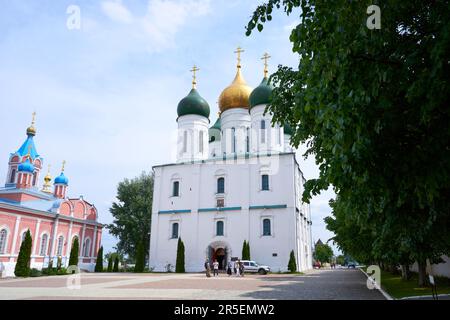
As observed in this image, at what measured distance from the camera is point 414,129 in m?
5.29

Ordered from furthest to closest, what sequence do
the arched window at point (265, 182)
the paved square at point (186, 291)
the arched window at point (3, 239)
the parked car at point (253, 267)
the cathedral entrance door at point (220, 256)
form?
the cathedral entrance door at point (220, 256) < the arched window at point (265, 182) < the arched window at point (3, 239) < the parked car at point (253, 267) < the paved square at point (186, 291)

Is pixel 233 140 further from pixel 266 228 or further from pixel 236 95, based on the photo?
Result: pixel 266 228

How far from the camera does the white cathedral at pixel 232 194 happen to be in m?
32.0

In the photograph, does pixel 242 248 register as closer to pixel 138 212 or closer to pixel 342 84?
pixel 138 212

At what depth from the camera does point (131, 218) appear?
4344 cm

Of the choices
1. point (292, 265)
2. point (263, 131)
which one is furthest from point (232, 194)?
point (292, 265)

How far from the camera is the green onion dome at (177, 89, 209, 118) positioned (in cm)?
3816

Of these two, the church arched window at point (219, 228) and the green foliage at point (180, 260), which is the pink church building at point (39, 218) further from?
the church arched window at point (219, 228)

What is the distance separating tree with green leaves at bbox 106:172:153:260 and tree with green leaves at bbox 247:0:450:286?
4008cm

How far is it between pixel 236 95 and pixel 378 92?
3529 cm

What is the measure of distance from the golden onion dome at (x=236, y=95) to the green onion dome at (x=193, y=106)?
220cm

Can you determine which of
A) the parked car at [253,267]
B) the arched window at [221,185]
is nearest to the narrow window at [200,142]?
the arched window at [221,185]

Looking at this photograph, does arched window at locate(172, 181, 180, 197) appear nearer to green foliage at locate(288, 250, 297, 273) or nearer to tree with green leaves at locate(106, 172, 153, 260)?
tree with green leaves at locate(106, 172, 153, 260)
